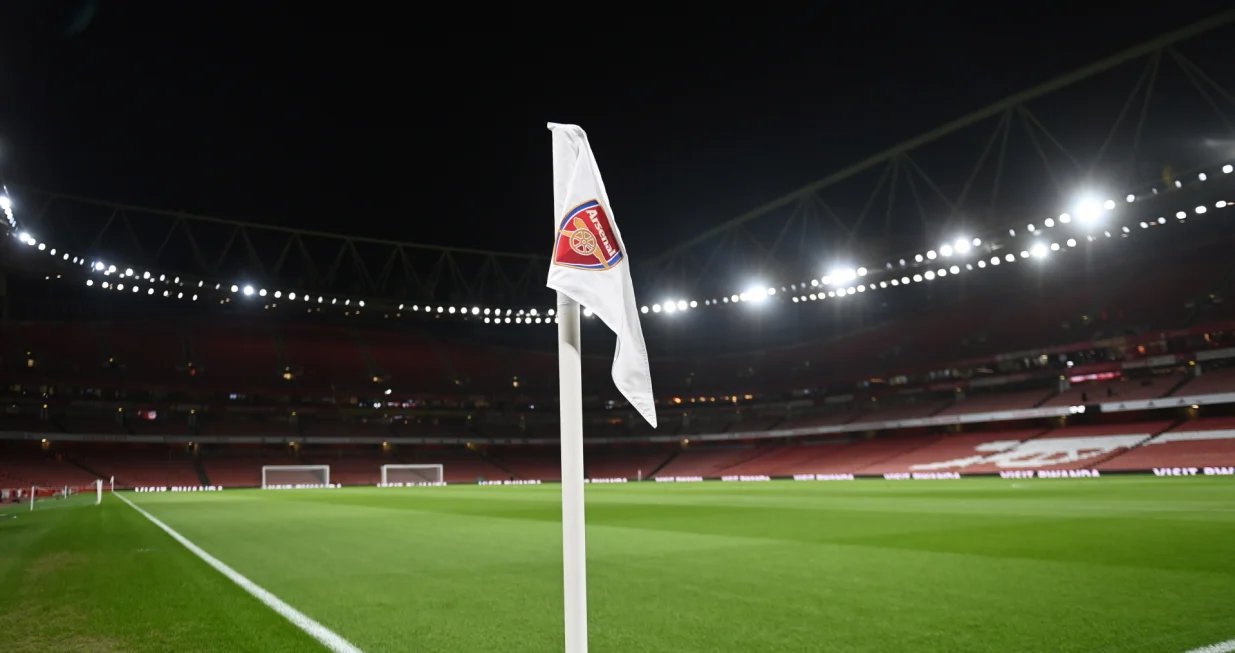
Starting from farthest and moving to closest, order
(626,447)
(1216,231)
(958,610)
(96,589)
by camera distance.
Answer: (626,447), (1216,231), (96,589), (958,610)

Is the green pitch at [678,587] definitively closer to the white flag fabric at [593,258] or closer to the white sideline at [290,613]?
the white sideline at [290,613]

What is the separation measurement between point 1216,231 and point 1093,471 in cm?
2319

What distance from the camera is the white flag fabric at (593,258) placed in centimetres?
303

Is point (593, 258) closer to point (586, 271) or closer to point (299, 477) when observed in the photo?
point (586, 271)

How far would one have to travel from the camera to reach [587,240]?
3109 millimetres

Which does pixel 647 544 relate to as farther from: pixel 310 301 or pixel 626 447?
pixel 626 447

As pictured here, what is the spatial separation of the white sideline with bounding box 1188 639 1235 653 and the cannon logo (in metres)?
4.14

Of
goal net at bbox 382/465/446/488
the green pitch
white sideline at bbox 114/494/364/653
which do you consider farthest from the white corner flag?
goal net at bbox 382/465/446/488

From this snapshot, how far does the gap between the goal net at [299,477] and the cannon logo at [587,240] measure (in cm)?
5679

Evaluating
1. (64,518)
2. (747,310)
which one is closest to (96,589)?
(64,518)

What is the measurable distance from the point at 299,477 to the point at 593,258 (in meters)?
60.8

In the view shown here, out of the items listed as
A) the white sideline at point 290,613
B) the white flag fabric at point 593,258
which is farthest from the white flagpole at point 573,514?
the white sideline at point 290,613

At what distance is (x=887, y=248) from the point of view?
1722 inches

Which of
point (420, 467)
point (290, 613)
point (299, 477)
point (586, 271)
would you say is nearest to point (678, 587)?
point (290, 613)
